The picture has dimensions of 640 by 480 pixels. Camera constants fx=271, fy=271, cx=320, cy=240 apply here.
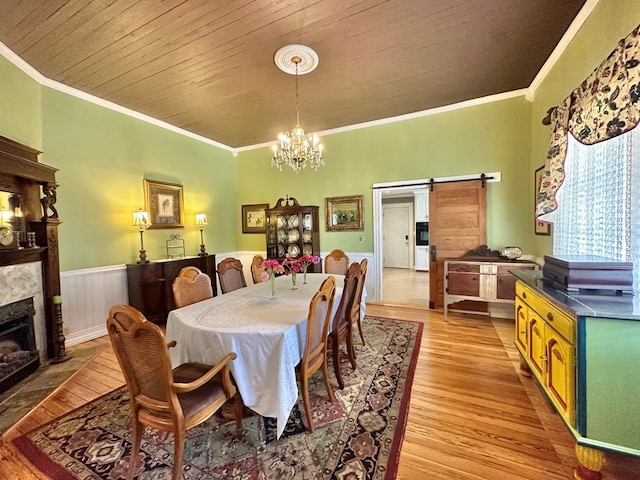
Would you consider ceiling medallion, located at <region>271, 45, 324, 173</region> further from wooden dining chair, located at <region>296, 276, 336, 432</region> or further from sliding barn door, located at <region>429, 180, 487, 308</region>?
sliding barn door, located at <region>429, 180, 487, 308</region>

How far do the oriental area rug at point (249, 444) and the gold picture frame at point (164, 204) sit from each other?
2629 mm

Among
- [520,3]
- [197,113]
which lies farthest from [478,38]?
[197,113]

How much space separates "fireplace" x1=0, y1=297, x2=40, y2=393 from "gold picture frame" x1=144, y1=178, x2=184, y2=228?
1.79 metres

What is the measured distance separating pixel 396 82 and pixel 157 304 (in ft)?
14.2

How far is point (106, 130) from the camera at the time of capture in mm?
3602

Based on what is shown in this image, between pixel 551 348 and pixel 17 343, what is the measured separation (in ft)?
14.3

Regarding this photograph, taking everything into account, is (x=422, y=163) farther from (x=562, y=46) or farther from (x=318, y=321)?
(x=318, y=321)

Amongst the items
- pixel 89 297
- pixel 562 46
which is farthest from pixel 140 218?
pixel 562 46

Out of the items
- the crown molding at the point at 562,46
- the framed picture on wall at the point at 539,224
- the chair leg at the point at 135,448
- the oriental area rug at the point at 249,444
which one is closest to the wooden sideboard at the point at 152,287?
the oriental area rug at the point at 249,444

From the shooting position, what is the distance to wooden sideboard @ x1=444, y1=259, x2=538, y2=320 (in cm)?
341

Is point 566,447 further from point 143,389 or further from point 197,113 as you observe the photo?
point 197,113

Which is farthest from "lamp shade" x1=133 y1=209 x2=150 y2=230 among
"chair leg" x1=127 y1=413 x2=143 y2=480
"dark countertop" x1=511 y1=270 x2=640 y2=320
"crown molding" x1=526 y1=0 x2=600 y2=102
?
"crown molding" x1=526 y1=0 x2=600 y2=102

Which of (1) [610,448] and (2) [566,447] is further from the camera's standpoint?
(2) [566,447]


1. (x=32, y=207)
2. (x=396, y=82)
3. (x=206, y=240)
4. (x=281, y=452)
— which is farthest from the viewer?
(x=206, y=240)
